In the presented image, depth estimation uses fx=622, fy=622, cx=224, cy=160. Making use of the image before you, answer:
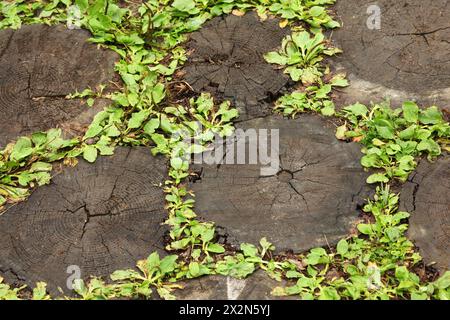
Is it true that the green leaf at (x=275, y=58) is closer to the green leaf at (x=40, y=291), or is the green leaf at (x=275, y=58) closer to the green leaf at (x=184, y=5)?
the green leaf at (x=184, y=5)

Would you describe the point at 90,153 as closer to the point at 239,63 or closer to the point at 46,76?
the point at 46,76

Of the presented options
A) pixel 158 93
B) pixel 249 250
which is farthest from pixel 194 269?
pixel 158 93

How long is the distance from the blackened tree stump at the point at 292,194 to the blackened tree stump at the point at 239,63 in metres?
0.39

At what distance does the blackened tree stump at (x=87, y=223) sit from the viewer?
328cm

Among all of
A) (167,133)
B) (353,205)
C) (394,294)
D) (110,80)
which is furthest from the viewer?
(110,80)

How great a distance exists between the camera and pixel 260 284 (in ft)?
10.5

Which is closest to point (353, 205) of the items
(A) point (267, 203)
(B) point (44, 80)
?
(A) point (267, 203)

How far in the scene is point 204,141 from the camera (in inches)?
146

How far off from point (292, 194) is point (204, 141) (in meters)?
0.65

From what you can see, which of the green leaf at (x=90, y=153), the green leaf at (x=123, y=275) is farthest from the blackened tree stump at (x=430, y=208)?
the green leaf at (x=90, y=153)

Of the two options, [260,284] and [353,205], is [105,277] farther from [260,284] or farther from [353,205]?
[353,205]

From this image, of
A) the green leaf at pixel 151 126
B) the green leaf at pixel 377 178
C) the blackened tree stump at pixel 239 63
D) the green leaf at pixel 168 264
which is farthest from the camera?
the blackened tree stump at pixel 239 63

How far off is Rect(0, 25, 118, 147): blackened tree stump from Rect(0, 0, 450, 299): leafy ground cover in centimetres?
9
